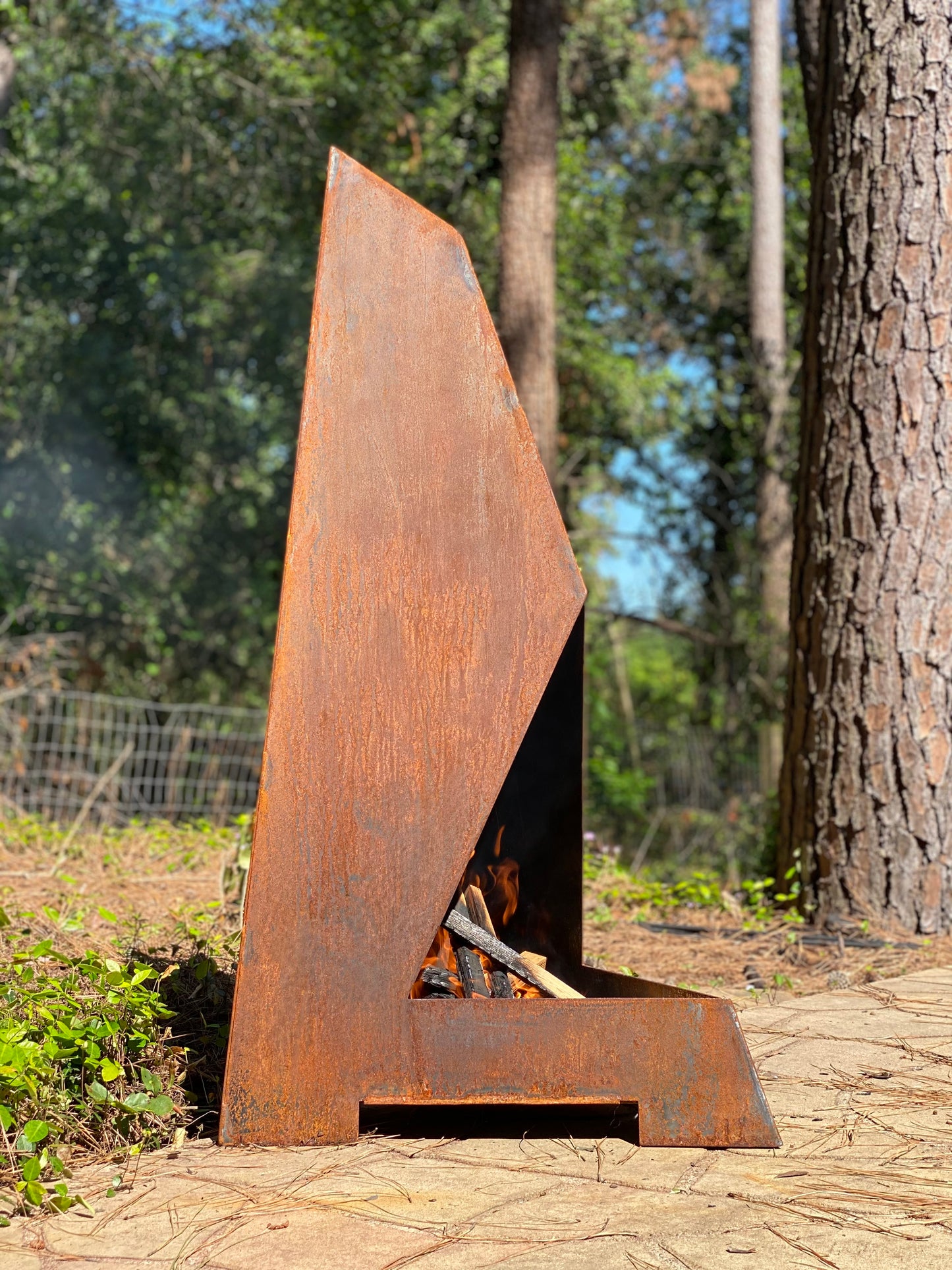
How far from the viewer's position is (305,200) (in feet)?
39.2

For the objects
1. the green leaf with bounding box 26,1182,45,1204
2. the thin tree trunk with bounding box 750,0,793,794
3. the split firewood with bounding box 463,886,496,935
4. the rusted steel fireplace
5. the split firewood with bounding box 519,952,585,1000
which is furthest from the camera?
the thin tree trunk with bounding box 750,0,793,794

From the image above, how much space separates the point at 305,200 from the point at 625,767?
650 cm

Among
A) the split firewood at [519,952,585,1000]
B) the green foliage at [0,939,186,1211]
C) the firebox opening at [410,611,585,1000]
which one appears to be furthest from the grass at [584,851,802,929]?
the green foliage at [0,939,186,1211]

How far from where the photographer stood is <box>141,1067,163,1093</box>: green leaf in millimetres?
2156

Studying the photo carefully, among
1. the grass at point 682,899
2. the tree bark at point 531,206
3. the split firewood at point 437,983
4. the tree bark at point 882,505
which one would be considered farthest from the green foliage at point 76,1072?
the tree bark at point 531,206

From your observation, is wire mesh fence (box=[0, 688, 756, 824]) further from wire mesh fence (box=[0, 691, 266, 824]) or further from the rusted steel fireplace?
the rusted steel fireplace

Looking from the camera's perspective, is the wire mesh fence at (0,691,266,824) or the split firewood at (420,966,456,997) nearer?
the split firewood at (420,966,456,997)

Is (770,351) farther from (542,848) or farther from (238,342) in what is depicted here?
(542,848)

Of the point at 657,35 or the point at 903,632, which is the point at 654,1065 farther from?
the point at 657,35

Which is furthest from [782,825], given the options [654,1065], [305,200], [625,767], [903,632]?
[305,200]

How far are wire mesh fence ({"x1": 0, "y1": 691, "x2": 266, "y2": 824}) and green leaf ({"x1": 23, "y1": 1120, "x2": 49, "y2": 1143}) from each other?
543cm

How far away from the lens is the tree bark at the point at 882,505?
3818 millimetres

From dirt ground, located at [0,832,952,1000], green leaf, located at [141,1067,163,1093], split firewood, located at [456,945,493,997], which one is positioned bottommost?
green leaf, located at [141,1067,163,1093]

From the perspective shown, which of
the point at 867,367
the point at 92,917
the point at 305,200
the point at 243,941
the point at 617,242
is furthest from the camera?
the point at 617,242
